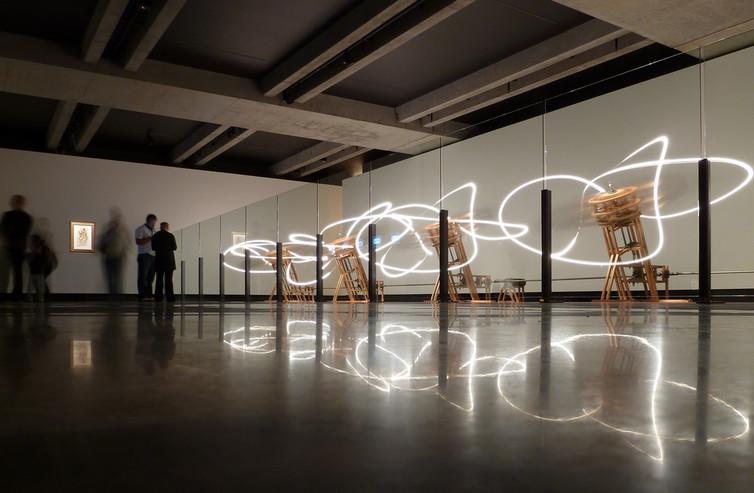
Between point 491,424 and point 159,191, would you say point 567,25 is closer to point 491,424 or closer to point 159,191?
Answer: point 491,424

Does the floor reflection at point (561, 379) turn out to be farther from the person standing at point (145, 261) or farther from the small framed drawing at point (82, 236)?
the small framed drawing at point (82, 236)

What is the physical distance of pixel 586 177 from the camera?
Result: 5.28m

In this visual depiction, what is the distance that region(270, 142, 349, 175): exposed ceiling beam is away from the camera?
13.1 m

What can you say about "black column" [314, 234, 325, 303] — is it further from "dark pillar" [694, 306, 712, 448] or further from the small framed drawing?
"dark pillar" [694, 306, 712, 448]

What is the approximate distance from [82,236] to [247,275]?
5.51m

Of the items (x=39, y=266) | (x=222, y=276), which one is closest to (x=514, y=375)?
(x=39, y=266)

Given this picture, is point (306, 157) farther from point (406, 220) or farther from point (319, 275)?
point (406, 220)

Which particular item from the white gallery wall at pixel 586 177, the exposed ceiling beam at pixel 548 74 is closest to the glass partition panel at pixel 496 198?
the white gallery wall at pixel 586 177

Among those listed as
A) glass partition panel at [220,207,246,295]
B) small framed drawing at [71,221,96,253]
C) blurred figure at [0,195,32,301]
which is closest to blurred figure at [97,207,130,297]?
glass partition panel at [220,207,246,295]

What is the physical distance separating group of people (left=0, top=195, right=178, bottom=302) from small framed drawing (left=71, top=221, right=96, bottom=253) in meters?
4.54

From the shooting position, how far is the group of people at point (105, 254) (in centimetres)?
622

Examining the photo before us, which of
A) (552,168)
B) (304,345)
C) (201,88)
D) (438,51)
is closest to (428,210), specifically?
(552,168)

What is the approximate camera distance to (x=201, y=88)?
9.06 meters

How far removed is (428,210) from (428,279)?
1115mm
